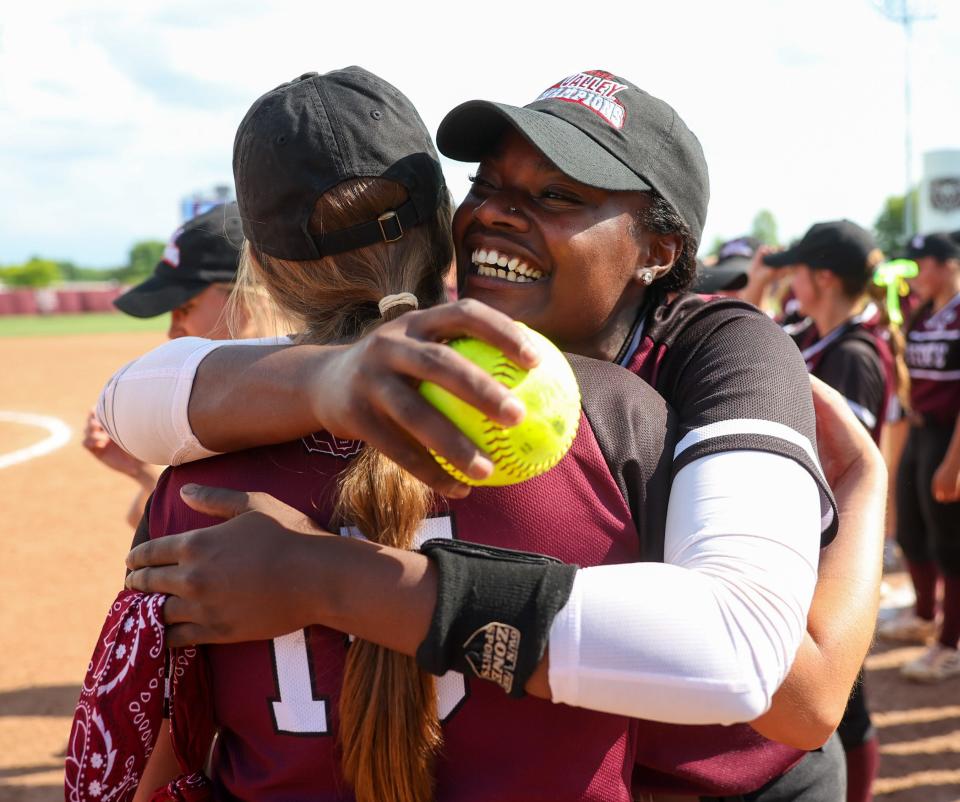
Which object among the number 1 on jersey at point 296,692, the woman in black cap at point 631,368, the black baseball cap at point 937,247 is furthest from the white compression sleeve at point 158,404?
the black baseball cap at point 937,247

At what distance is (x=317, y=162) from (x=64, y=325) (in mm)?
41449

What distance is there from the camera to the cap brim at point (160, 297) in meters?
3.48

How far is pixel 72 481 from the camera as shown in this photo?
1008 cm

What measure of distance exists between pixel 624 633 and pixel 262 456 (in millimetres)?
625

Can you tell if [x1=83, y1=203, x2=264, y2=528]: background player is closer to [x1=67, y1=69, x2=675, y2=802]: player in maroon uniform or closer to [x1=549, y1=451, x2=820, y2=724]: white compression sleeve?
[x1=67, y1=69, x2=675, y2=802]: player in maroon uniform

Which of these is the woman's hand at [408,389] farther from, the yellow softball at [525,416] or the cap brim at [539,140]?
the cap brim at [539,140]

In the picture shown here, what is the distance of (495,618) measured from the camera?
110cm

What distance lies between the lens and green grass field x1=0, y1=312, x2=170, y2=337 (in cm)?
3350

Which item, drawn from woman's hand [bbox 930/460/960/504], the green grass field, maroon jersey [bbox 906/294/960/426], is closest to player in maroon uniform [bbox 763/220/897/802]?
woman's hand [bbox 930/460/960/504]

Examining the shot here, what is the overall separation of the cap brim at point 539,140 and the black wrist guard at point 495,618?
787mm

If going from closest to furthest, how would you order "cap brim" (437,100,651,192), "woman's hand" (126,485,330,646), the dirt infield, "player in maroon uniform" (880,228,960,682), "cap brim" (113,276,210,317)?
"woman's hand" (126,485,330,646), "cap brim" (437,100,651,192), "cap brim" (113,276,210,317), the dirt infield, "player in maroon uniform" (880,228,960,682)

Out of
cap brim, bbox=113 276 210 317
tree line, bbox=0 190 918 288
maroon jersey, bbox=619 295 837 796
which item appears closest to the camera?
maroon jersey, bbox=619 295 837 796

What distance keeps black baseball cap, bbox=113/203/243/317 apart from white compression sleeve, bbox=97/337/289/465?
6.61 ft

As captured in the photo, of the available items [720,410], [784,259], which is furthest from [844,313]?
[720,410]
